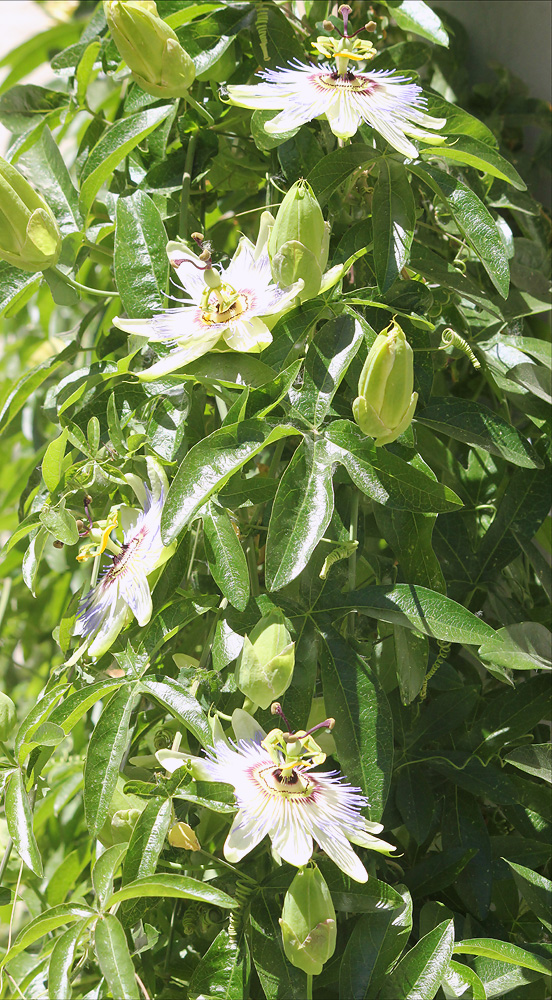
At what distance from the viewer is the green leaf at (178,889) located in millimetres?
560

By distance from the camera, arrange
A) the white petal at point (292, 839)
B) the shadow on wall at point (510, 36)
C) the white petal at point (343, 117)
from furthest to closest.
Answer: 1. the shadow on wall at point (510, 36)
2. the white petal at point (343, 117)
3. the white petal at point (292, 839)

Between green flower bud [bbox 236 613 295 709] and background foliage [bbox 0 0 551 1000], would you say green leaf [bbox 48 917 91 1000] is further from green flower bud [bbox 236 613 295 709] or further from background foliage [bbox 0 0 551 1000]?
green flower bud [bbox 236 613 295 709]

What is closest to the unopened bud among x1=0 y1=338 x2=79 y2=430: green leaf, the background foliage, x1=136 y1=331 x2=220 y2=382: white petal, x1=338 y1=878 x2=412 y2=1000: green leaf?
the background foliage

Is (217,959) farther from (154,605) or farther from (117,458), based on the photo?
(117,458)

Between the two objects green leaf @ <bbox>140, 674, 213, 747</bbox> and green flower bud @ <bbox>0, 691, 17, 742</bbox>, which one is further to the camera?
green flower bud @ <bbox>0, 691, 17, 742</bbox>

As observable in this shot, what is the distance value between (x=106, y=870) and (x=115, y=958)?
7cm

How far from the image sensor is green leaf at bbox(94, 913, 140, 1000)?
0.56m

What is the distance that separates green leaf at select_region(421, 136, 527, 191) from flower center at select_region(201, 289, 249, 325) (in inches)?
8.0

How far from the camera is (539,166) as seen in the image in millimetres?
1100

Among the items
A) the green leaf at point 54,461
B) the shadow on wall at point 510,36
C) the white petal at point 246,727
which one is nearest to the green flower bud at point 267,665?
the white petal at point 246,727

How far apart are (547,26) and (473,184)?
0.38 meters

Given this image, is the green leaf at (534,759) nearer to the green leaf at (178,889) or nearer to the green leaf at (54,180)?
the green leaf at (178,889)

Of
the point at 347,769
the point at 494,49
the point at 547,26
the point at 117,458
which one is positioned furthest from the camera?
the point at 494,49

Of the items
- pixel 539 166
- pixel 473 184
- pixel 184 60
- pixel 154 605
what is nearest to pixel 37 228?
pixel 184 60
